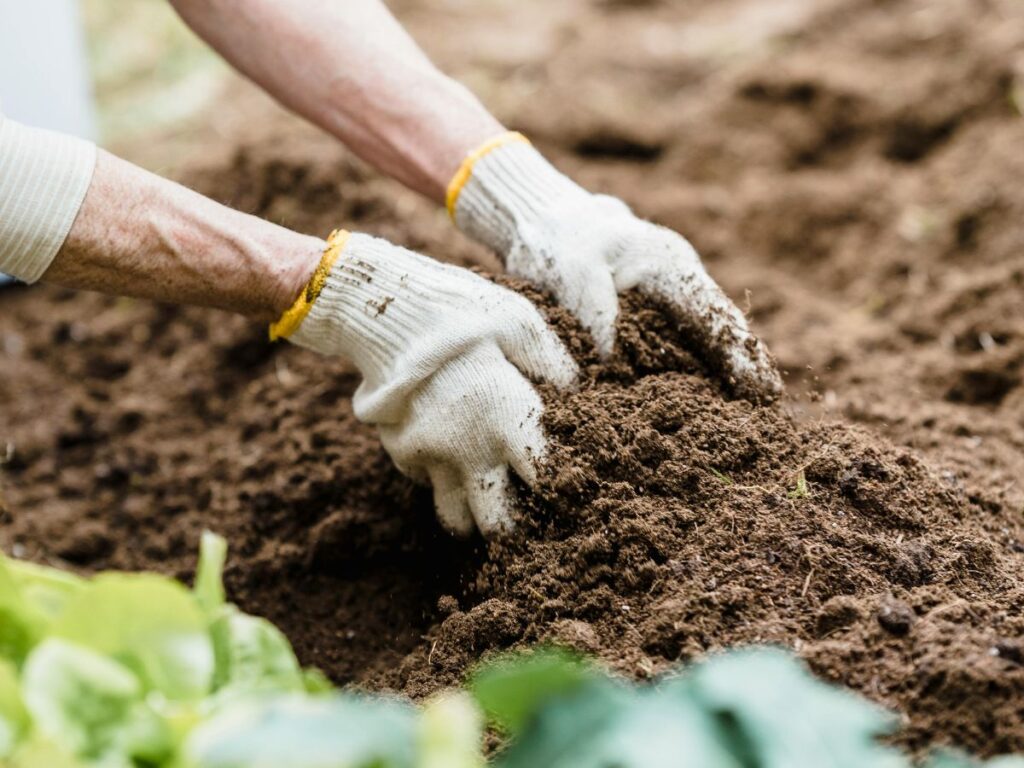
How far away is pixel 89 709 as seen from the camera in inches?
42.4

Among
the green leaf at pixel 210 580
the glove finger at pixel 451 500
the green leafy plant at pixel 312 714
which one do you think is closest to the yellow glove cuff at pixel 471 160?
the glove finger at pixel 451 500

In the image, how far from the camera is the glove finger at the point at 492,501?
173cm

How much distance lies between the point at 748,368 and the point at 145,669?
1.07 m

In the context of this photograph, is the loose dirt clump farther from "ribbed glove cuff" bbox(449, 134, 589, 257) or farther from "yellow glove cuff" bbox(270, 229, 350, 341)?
"yellow glove cuff" bbox(270, 229, 350, 341)

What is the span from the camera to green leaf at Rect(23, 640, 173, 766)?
105 cm

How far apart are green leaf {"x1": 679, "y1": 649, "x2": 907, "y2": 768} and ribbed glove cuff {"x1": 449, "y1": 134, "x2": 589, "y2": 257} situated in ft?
3.62

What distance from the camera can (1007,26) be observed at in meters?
3.75

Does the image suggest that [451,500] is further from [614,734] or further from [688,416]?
[614,734]

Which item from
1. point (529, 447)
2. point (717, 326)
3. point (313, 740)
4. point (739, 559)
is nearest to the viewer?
point (313, 740)

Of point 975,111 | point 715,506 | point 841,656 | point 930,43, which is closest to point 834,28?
point 930,43

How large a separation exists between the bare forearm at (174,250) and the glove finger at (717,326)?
0.58 meters

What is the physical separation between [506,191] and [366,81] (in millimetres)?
364

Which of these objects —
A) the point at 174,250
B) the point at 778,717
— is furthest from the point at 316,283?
the point at 778,717

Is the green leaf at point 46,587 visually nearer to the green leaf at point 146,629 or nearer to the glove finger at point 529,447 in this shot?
the green leaf at point 146,629
